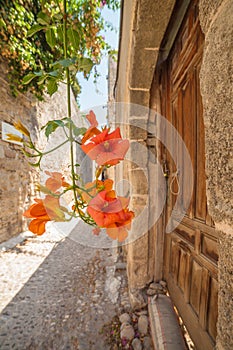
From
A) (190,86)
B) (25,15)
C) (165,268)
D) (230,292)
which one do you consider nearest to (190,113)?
(190,86)

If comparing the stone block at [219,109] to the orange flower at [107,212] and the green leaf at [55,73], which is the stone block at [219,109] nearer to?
the orange flower at [107,212]

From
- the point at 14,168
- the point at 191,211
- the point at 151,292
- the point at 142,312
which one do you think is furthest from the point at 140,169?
the point at 14,168

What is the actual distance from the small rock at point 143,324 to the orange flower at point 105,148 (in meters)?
1.57

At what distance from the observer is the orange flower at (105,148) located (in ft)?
1.10

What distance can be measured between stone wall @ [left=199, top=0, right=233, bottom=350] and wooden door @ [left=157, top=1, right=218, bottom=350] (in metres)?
0.59

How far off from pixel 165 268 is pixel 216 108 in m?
1.65

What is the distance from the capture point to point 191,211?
1.18 metres

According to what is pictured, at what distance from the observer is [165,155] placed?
5.18ft

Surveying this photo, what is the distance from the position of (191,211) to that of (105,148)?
1.02 meters

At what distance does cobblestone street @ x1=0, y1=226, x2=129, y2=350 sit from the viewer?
1.38 meters

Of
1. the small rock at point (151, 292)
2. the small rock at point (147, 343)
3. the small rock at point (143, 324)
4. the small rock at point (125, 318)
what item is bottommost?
the small rock at point (147, 343)

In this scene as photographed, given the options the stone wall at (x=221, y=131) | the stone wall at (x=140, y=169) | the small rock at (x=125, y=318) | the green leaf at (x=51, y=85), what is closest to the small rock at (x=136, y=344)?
the small rock at (x=125, y=318)

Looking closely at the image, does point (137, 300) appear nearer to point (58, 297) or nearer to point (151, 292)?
point (151, 292)

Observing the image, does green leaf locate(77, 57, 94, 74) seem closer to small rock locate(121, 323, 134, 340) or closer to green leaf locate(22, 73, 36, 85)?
green leaf locate(22, 73, 36, 85)
